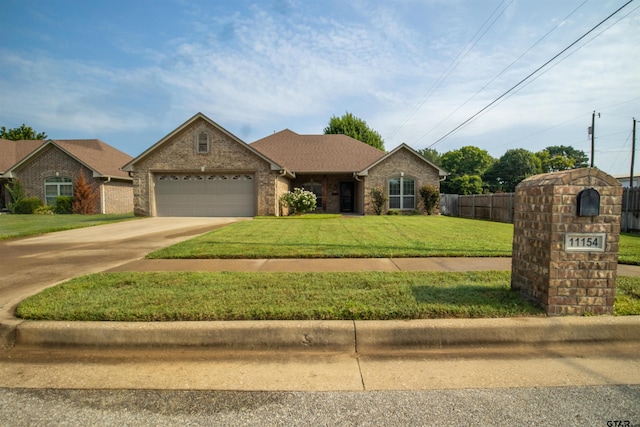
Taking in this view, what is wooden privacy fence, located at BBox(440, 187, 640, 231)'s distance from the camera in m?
13.1

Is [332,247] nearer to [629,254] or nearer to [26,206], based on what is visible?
[629,254]

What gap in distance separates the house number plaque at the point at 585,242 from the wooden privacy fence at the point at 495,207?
1245 centimetres

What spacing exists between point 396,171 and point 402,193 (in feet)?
4.84

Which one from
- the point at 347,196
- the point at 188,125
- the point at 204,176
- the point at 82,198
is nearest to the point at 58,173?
the point at 82,198

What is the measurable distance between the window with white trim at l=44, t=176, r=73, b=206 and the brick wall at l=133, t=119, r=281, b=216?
785 centimetres

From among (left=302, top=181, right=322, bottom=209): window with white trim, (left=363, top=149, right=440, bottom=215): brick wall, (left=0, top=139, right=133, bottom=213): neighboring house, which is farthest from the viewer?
(left=302, top=181, right=322, bottom=209): window with white trim

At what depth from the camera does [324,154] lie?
24.5 metres

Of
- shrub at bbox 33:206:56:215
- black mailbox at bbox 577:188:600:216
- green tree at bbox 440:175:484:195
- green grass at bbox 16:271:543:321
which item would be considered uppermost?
green tree at bbox 440:175:484:195

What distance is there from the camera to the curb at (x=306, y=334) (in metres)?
3.34

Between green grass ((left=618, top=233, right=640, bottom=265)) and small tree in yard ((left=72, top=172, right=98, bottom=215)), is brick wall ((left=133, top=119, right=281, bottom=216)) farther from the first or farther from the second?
green grass ((left=618, top=233, right=640, bottom=265))

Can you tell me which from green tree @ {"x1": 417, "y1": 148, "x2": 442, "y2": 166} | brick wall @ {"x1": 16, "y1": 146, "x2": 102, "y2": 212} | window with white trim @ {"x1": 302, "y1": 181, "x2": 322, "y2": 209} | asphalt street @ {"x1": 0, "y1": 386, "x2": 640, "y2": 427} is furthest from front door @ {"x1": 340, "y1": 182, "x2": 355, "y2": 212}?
green tree @ {"x1": 417, "y1": 148, "x2": 442, "y2": 166}

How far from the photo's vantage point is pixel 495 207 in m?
18.6

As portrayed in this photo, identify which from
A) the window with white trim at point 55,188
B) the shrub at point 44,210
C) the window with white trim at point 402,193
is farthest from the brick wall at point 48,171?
the window with white trim at point 402,193

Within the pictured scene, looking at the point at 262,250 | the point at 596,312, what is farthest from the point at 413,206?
the point at 596,312
